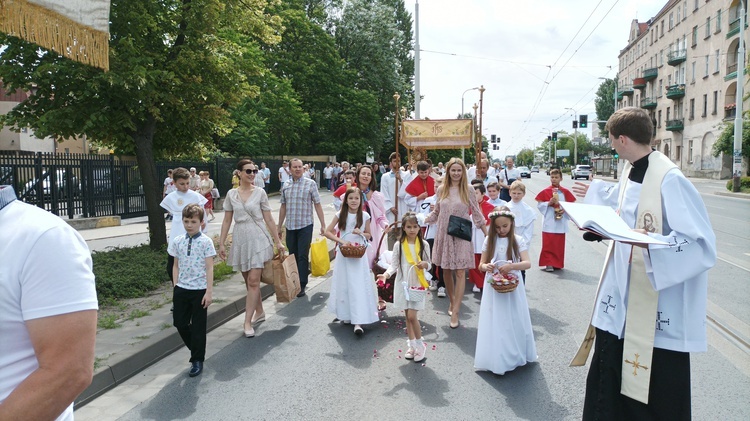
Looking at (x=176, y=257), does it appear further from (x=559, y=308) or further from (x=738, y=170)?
(x=738, y=170)

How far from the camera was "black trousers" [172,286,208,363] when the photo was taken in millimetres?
5168

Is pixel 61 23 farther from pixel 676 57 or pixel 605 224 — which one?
pixel 676 57

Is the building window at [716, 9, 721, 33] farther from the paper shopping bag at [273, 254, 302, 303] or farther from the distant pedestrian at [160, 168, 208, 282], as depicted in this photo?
the distant pedestrian at [160, 168, 208, 282]

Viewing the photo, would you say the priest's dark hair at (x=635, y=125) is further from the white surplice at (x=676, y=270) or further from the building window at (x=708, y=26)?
the building window at (x=708, y=26)

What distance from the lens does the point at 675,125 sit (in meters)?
54.4

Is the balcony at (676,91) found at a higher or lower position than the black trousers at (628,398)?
higher

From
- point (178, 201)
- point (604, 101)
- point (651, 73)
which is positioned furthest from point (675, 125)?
point (178, 201)

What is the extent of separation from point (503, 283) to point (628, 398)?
2116mm

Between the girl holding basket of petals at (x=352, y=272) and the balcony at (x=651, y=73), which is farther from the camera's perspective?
the balcony at (x=651, y=73)

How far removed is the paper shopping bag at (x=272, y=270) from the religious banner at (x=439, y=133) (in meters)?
7.79

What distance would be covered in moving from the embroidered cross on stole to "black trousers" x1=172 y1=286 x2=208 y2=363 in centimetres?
371

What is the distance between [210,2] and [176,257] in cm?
550

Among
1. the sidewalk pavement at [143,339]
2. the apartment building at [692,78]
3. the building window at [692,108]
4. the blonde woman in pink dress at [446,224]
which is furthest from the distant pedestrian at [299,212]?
the building window at [692,108]

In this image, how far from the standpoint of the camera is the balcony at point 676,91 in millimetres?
53688
